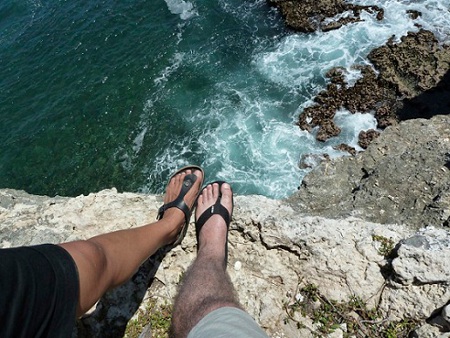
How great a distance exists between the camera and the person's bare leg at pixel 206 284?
11.0 feet

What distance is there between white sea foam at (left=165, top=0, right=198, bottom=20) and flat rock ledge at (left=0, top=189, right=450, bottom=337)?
14252 mm

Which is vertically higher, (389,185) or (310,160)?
(389,185)

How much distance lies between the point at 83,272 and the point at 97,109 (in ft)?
41.2

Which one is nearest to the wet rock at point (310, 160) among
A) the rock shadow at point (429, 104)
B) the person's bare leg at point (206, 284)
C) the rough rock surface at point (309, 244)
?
the rock shadow at point (429, 104)

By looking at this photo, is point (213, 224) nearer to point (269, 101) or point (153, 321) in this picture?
point (153, 321)

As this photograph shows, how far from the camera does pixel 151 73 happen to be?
1541cm

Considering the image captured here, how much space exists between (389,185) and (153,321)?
3.59m

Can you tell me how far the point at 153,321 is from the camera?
4328 millimetres

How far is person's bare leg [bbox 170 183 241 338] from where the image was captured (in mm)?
3357

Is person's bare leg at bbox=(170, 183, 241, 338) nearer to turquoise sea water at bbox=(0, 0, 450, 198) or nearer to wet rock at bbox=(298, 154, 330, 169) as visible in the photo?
turquoise sea water at bbox=(0, 0, 450, 198)

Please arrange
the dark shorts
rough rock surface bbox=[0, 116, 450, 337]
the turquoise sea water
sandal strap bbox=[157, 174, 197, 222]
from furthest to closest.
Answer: the turquoise sea water
sandal strap bbox=[157, 174, 197, 222]
rough rock surface bbox=[0, 116, 450, 337]
the dark shorts

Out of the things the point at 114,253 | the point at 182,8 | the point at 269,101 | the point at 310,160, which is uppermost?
the point at 114,253

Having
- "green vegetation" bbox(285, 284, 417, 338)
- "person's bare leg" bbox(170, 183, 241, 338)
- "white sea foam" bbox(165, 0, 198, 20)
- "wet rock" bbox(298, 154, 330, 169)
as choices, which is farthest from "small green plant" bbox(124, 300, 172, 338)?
"white sea foam" bbox(165, 0, 198, 20)

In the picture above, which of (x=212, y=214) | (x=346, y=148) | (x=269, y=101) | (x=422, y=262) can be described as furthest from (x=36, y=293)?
(x=269, y=101)
